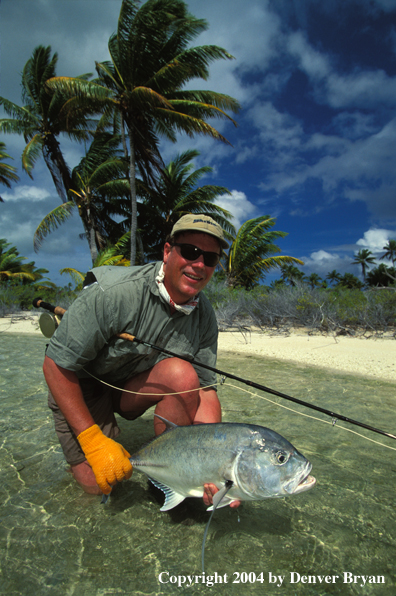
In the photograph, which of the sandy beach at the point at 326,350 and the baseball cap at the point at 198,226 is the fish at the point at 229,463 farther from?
the sandy beach at the point at 326,350

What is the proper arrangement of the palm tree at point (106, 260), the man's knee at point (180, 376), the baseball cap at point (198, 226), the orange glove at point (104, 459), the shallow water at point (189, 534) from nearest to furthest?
the shallow water at point (189, 534)
the orange glove at point (104, 459)
the baseball cap at point (198, 226)
the man's knee at point (180, 376)
the palm tree at point (106, 260)

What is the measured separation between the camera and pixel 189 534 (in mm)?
1907

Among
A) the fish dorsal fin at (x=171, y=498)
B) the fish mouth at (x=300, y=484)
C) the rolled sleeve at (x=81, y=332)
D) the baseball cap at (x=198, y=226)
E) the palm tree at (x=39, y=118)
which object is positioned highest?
the palm tree at (x=39, y=118)

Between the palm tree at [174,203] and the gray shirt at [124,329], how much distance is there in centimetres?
1702

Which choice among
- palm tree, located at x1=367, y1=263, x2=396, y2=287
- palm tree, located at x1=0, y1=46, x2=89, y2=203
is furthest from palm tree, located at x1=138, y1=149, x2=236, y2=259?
palm tree, located at x1=367, y1=263, x2=396, y2=287

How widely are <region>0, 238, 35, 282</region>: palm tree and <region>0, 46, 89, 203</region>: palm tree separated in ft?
31.4

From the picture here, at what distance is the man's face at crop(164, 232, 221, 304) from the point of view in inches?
87.8

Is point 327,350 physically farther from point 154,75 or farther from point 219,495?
point 154,75

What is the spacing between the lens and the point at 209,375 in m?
2.62

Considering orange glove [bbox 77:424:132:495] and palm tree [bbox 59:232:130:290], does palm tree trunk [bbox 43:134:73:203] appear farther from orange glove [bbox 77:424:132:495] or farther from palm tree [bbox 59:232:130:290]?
orange glove [bbox 77:424:132:495]

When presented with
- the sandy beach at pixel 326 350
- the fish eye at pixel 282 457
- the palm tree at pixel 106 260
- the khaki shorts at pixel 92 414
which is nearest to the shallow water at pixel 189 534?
the khaki shorts at pixel 92 414

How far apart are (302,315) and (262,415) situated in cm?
667

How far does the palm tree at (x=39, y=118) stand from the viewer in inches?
639

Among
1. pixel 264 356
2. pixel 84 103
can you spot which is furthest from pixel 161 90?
pixel 264 356
